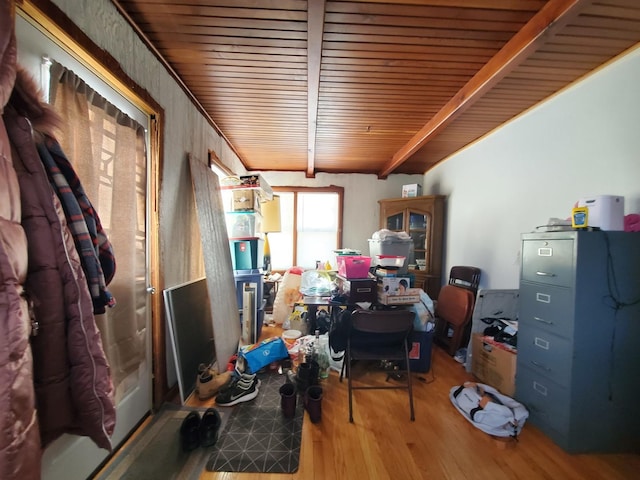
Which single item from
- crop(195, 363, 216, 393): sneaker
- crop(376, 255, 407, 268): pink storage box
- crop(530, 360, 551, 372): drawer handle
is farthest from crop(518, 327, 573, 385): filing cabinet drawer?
crop(195, 363, 216, 393): sneaker

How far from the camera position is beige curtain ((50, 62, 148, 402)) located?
111cm

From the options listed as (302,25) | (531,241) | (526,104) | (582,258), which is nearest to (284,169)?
(302,25)

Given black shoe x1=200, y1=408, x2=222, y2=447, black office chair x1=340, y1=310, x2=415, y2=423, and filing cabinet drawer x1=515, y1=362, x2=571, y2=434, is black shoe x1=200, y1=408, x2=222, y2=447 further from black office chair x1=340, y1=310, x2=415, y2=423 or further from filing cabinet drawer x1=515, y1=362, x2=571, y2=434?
filing cabinet drawer x1=515, y1=362, x2=571, y2=434

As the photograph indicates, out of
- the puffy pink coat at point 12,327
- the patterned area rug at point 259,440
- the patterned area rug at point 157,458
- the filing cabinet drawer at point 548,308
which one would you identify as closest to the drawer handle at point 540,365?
the filing cabinet drawer at point 548,308

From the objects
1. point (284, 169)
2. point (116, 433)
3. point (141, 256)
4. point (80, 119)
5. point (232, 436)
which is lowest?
point (232, 436)

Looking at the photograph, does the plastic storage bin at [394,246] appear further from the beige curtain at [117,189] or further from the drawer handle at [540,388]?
the beige curtain at [117,189]

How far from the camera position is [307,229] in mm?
4621

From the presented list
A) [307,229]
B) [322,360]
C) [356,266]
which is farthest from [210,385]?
[307,229]

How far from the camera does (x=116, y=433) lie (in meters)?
Result: 1.40

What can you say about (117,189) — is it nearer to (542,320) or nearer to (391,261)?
(391,261)

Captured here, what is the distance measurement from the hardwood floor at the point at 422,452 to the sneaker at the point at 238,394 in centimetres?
10

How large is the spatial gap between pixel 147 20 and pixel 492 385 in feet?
12.1

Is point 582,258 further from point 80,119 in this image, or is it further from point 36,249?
point 80,119

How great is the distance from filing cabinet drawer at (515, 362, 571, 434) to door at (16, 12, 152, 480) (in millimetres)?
2697
